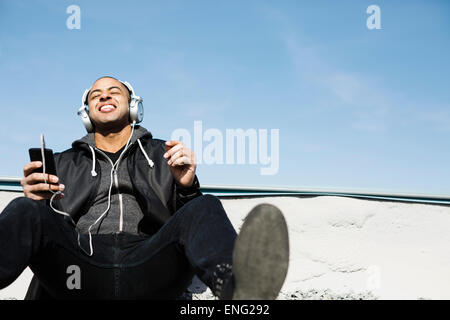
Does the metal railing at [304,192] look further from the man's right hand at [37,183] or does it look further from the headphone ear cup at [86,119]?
the man's right hand at [37,183]

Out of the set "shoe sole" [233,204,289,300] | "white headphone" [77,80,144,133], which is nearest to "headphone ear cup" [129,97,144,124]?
"white headphone" [77,80,144,133]

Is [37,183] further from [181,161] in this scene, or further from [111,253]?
[181,161]

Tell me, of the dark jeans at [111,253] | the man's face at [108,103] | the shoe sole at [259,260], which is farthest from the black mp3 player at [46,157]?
the shoe sole at [259,260]

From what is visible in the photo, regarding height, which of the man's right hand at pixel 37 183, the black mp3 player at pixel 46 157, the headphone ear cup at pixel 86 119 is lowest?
the man's right hand at pixel 37 183

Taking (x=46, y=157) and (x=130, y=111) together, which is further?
(x=130, y=111)

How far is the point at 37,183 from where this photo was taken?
6.17ft

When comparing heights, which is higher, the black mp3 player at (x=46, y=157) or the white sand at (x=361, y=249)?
the black mp3 player at (x=46, y=157)

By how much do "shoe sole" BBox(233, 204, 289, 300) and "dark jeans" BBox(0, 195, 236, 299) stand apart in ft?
0.71

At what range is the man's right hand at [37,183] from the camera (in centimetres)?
Answer: 184

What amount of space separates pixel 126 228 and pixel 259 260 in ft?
3.39

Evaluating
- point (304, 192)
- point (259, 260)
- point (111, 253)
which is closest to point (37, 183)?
point (111, 253)

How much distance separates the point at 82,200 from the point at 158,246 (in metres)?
0.69

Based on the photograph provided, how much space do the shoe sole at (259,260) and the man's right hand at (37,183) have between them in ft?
3.02
